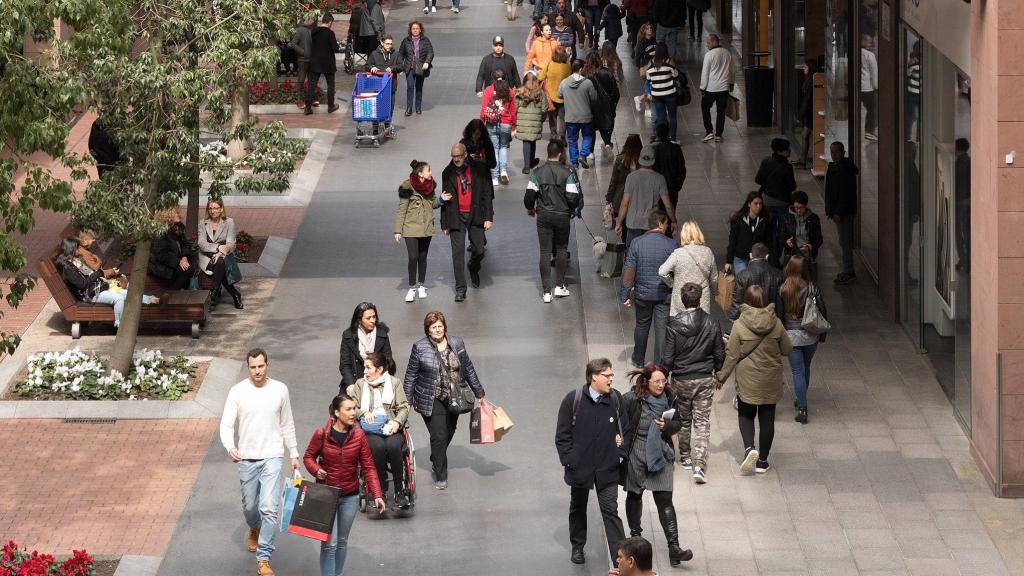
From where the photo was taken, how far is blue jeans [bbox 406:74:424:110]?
29031 millimetres

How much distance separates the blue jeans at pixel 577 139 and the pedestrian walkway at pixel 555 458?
191cm

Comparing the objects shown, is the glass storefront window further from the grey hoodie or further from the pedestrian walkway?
the grey hoodie

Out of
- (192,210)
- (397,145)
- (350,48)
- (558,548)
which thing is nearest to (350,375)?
(558,548)

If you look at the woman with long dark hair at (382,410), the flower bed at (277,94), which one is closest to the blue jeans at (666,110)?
the flower bed at (277,94)

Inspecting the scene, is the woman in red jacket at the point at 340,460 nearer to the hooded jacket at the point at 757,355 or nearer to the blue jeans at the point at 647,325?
the hooded jacket at the point at 757,355

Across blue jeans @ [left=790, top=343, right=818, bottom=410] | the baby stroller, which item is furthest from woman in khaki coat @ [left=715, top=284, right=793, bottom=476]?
the baby stroller

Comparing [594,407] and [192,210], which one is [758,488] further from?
[192,210]

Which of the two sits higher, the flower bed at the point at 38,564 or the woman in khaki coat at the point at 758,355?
the woman in khaki coat at the point at 758,355

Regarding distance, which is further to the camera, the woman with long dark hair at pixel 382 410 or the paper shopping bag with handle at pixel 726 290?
the paper shopping bag with handle at pixel 726 290

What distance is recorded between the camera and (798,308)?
14.6 metres

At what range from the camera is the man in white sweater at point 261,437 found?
1191 centimetres

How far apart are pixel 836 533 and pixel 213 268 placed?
8.68m

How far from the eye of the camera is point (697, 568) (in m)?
12.1

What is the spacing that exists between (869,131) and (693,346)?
7359 millimetres
